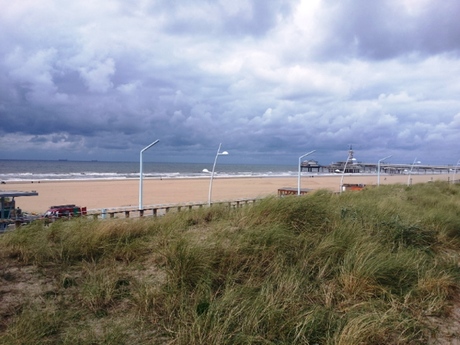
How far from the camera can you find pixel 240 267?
15.4 feet

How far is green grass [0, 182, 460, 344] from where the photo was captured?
3420 mm

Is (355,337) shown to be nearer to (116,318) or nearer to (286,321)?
(286,321)

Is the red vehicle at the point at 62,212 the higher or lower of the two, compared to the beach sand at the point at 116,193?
higher

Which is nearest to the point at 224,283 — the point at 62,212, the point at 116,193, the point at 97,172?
the point at 62,212

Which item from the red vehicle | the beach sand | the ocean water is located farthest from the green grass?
the ocean water

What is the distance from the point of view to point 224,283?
14.3 feet

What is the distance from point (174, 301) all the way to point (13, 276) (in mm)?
1967

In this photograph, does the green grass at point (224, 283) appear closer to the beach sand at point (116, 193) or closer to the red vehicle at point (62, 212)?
the red vehicle at point (62, 212)

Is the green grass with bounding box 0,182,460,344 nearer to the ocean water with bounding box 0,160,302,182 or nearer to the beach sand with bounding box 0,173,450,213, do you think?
the beach sand with bounding box 0,173,450,213

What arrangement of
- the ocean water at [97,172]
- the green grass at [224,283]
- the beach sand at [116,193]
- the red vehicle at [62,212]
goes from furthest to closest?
the ocean water at [97,172]
the beach sand at [116,193]
the red vehicle at [62,212]
the green grass at [224,283]

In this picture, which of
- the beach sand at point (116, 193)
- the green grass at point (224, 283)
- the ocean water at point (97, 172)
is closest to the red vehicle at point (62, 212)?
the green grass at point (224, 283)

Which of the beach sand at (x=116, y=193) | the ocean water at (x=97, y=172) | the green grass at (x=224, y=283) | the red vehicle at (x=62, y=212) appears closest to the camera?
the green grass at (x=224, y=283)

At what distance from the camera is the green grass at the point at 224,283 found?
3.42 m

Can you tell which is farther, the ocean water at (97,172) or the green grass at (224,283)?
the ocean water at (97,172)
